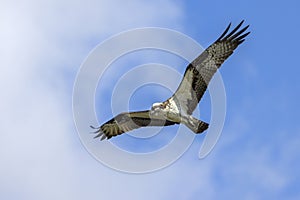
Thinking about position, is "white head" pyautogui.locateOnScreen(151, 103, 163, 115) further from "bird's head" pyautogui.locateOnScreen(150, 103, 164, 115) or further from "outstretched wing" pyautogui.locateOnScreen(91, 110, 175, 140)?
"outstretched wing" pyautogui.locateOnScreen(91, 110, 175, 140)

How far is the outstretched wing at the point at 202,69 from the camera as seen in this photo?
52.6 ft

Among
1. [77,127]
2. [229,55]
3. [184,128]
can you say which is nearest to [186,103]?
[184,128]

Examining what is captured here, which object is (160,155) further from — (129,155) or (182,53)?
(182,53)

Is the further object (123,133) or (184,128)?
(123,133)

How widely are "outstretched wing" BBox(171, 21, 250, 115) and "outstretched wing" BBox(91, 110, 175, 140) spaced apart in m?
0.73

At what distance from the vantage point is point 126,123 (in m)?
17.7

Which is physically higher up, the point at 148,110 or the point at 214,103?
the point at 148,110

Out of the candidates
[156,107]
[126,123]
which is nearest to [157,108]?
[156,107]

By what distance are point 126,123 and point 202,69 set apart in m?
2.98

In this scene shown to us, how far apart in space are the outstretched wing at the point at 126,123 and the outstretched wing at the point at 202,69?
73 cm

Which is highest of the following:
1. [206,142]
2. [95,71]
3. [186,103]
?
[95,71]

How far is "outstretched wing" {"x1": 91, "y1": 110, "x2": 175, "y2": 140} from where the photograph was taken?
16.5 meters

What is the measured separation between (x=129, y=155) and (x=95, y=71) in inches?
90.4

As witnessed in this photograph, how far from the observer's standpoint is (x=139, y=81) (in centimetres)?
1567
